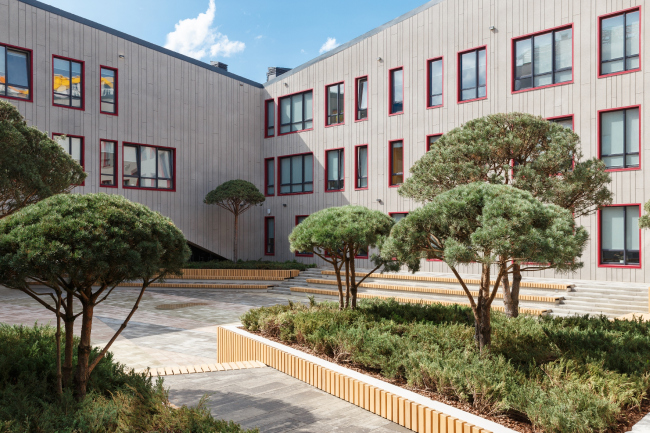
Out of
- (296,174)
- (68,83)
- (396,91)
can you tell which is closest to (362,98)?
(396,91)

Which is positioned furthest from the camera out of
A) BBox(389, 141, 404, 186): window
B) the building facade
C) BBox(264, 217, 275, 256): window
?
BBox(264, 217, 275, 256): window

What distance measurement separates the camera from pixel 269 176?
25.6m

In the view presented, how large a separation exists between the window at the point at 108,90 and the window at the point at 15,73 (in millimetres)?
2642

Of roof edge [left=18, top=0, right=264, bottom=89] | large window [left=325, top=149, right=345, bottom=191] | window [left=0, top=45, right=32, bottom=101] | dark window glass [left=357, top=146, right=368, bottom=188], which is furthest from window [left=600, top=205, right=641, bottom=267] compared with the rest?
window [left=0, top=45, right=32, bottom=101]

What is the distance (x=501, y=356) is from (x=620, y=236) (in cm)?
1127

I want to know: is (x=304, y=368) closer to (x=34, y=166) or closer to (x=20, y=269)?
(x=20, y=269)

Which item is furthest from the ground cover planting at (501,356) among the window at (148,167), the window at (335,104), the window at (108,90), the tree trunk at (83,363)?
the window at (108,90)

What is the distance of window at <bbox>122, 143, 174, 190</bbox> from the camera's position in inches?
833

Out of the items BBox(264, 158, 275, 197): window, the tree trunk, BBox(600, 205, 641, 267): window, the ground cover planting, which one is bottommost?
the ground cover planting

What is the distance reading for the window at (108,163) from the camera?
20.4m

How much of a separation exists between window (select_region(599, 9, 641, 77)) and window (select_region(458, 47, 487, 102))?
377cm

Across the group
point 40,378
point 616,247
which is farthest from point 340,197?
point 40,378

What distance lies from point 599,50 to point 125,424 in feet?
54.6

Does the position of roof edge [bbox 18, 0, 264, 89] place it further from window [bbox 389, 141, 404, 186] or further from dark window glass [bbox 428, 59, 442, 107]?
dark window glass [bbox 428, 59, 442, 107]
